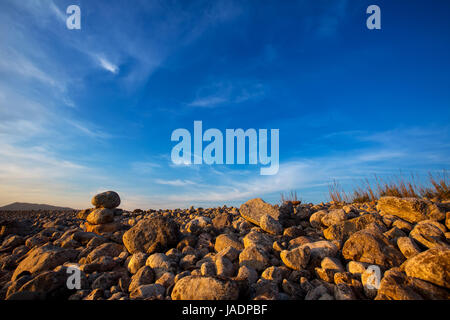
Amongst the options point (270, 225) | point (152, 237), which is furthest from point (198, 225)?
point (270, 225)

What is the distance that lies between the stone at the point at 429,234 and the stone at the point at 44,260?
682cm

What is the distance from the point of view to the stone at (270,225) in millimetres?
5309

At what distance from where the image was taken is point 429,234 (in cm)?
427

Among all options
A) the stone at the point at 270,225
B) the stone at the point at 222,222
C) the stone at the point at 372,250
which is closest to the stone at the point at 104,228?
the stone at the point at 222,222

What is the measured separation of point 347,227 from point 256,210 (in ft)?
6.95

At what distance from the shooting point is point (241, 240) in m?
5.14

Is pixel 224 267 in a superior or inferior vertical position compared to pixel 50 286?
superior

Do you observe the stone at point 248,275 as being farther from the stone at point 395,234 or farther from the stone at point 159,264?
the stone at point 395,234

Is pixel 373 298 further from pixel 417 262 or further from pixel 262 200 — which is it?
pixel 262 200

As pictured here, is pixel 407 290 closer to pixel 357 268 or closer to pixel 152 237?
pixel 357 268

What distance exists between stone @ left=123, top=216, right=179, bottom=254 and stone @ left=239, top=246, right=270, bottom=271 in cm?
187

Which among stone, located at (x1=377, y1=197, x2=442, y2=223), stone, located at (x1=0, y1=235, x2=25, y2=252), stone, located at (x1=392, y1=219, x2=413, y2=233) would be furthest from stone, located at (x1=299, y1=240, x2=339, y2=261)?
stone, located at (x1=0, y1=235, x2=25, y2=252)
